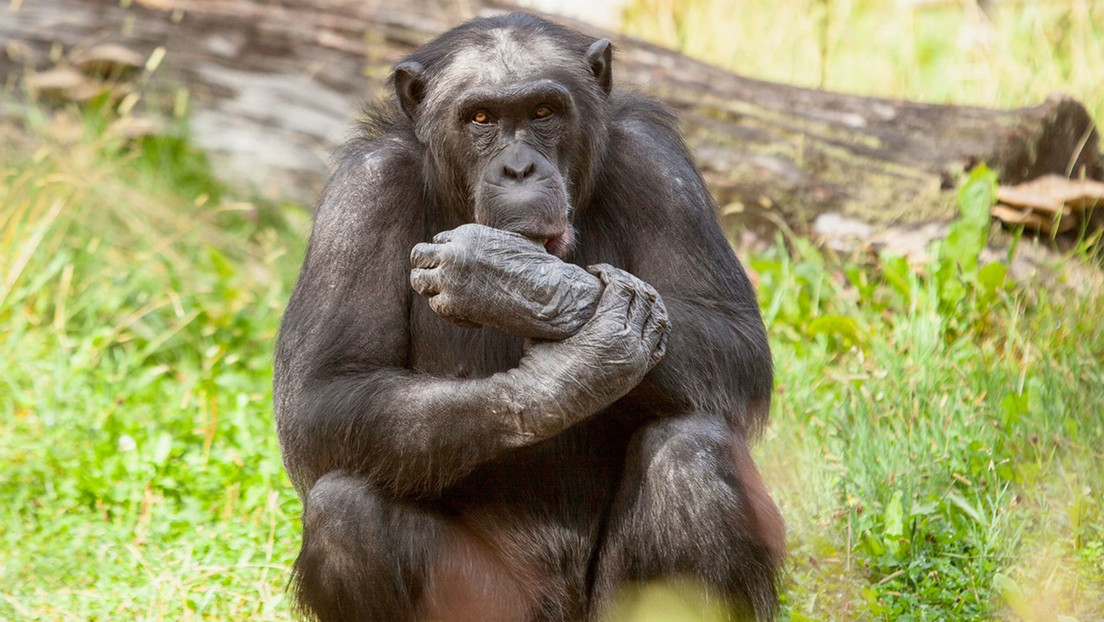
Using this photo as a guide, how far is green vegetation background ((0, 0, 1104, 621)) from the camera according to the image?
196 inches

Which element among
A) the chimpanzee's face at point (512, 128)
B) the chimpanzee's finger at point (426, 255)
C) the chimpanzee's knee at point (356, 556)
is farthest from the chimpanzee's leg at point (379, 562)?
the chimpanzee's face at point (512, 128)

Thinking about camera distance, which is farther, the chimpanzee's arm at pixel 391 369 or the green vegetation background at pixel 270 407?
the green vegetation background at pixel 270 407

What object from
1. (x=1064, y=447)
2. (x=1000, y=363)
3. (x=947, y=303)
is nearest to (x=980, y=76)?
(x=947, y=303)

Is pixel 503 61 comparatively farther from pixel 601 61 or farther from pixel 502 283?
pixel 502 283

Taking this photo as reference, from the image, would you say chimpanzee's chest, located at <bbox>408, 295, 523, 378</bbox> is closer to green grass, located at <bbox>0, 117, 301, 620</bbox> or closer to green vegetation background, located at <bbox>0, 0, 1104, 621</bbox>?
green vegetation background, located at <bbox>0, 0, 1104, 621</bbox>

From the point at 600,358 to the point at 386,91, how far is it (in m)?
3.92

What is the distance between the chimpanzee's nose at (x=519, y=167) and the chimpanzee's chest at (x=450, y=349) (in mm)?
627

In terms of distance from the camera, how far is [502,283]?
12.9 feet

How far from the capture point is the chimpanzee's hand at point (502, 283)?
12.9 feet

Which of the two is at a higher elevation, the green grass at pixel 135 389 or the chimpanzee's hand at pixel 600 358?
the chimpanzee's hand at pixel 600 358

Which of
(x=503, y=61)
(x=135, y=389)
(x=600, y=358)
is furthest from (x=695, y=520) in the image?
(x=135, y=389)

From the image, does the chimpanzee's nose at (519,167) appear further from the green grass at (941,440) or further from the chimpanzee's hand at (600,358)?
the green grass at (941,440)

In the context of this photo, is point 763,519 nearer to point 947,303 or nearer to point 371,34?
point 947,303

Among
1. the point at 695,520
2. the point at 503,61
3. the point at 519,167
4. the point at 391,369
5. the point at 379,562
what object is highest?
the point at 503,61
